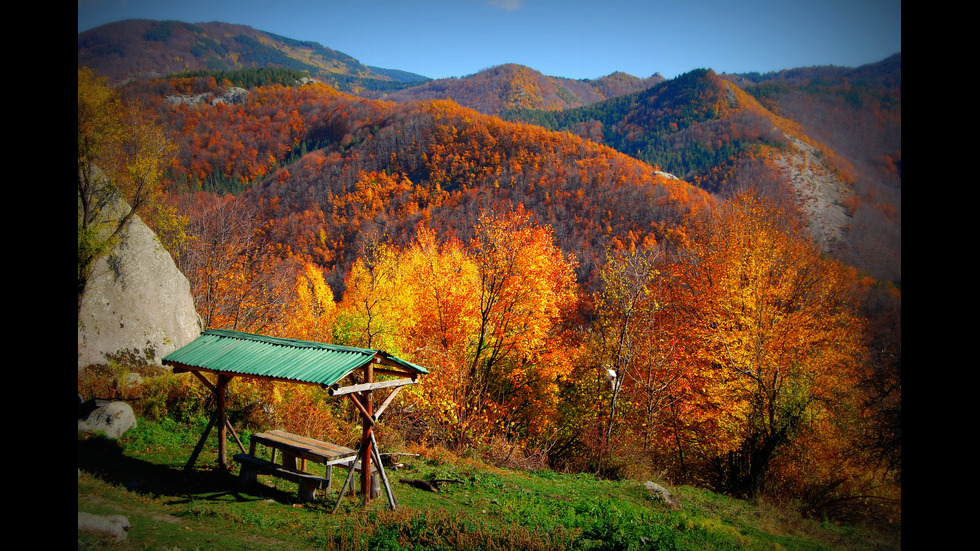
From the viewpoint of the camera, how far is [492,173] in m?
94.8

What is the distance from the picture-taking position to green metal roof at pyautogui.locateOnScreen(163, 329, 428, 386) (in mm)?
8672

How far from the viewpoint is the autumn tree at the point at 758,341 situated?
1608 cm

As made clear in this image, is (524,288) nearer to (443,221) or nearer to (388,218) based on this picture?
(443,221)

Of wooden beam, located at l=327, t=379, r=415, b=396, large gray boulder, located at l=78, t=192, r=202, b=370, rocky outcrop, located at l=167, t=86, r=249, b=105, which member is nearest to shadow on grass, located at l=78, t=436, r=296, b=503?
wooden beam, located at l=327, t=379, r=415, b=396

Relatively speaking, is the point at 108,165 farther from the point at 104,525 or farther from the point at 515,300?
the point at 515,300

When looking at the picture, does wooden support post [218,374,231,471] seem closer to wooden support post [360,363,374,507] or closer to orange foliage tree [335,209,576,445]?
wooden support post [360,363,374,507]

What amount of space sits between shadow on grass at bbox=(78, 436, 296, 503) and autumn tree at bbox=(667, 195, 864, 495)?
1477 centimetres

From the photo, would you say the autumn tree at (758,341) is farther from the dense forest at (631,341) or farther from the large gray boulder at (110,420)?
the large gray boulder at (110,420)

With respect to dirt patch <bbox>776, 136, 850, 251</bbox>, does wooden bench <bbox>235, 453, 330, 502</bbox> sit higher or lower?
lower

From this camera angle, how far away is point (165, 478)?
941 cm

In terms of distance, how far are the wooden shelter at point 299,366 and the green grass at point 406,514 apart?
99cm

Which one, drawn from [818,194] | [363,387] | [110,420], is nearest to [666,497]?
[363,387]
